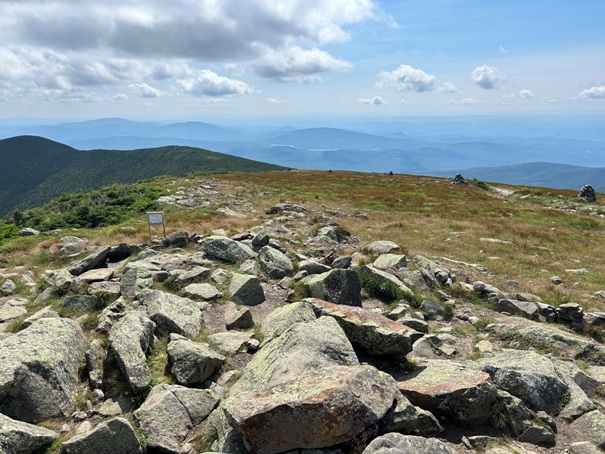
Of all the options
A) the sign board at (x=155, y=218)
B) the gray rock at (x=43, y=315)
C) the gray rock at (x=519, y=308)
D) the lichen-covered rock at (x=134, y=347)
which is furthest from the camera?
the sign board at (x=155, y=218)

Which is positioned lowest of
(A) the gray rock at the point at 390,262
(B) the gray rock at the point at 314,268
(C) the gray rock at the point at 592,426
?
(C) the gray rock at the point at 592,426

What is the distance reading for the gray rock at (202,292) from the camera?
1348cm

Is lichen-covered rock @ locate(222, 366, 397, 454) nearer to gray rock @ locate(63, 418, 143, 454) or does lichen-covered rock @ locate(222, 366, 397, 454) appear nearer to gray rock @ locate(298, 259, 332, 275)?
gray rock @ locate(63, 418, 143, 454)

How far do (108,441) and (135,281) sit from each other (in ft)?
26.8

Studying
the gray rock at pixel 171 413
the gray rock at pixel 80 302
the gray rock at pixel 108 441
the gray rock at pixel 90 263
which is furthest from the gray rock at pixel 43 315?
the gray rock at pixel 108 441

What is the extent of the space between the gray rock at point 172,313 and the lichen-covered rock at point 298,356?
320 cm

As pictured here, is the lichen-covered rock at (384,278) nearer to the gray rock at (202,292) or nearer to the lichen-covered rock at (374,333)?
the lichen-covered rock at (374,333)

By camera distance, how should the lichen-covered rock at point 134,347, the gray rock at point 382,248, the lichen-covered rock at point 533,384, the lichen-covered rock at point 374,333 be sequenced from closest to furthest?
1. the lichen-covered rock at point 134,347
2. the lichen-covered rock at point 533,384
3. the lichen-covered rock at point 374,333
4. the gray rock at point 382,248

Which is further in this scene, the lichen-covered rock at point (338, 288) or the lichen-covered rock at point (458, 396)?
the lichen-covered rock at point (338, 288)

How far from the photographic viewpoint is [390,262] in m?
18.9

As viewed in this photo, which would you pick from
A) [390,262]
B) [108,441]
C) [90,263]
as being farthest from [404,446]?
[90,263]

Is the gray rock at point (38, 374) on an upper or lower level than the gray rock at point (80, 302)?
upper

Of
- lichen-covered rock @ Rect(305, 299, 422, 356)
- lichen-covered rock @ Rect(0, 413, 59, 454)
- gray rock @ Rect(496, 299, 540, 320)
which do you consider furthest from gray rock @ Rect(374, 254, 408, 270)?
→ lichen-covered rock @ Rect(0, 413, 59, 454)

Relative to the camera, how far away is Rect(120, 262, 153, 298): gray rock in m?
13.2
